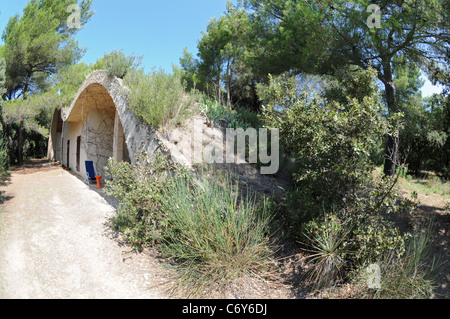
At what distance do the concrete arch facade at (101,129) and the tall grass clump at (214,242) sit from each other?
1.98 m

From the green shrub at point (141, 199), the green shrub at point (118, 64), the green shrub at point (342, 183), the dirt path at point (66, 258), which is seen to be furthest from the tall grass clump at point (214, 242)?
the green shrub at point (118, 64)

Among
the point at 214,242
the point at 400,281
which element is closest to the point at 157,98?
the point at 214,242

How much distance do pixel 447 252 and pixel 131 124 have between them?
6558mm

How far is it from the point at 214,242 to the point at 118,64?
5727mm

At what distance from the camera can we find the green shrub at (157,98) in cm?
627

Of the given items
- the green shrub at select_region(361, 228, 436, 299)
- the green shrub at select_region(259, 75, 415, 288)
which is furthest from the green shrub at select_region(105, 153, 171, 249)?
the green shrub at select_region(361, 228, 436, 299)

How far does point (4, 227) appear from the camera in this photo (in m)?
5.21

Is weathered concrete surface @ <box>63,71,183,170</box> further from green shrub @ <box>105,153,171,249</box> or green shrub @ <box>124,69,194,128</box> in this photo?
green shrub @ <box>105,153,171,249</box>

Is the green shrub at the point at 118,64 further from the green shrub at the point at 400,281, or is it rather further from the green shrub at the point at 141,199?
the green shrub at the point at 400,281

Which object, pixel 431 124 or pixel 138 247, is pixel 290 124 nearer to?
pixel 138 247

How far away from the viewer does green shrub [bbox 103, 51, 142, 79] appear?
748 centimetres

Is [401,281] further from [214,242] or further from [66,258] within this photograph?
[66,258]

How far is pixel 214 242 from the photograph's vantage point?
12.8 ft

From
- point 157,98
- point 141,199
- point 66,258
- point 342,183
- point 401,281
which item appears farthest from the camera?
point 157,98
